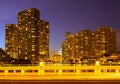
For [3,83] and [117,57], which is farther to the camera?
[117,57]

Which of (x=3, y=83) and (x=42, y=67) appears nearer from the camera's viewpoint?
(x=3, y=83)

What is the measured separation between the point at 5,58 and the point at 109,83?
164611 millimetres

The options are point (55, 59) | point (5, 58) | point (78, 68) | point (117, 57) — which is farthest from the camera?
point (5, 58)

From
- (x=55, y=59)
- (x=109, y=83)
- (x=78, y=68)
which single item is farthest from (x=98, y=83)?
(x=55, y=59)

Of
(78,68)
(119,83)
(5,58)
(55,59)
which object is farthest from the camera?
(5,58)

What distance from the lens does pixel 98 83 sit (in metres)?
25.8

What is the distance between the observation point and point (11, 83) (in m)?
25.8

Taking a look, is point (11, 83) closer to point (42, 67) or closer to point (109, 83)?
point (109, 83)

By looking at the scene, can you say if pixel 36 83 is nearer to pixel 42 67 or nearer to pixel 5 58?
pixel 42 67

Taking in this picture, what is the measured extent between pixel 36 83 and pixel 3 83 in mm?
2466

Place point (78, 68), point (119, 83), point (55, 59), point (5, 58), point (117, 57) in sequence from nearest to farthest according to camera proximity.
A: point (119, 83)
point (78, 68)
point (55, 59)
point (117, 57)
point (5, 58)

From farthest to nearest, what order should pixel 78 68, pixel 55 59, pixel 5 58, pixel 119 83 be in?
1. pixel 5 58
2. pixel 55 59
3. pixel 78 68
4. pixel 119 83

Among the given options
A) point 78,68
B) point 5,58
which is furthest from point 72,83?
point 5,58

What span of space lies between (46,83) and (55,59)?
87.2m
